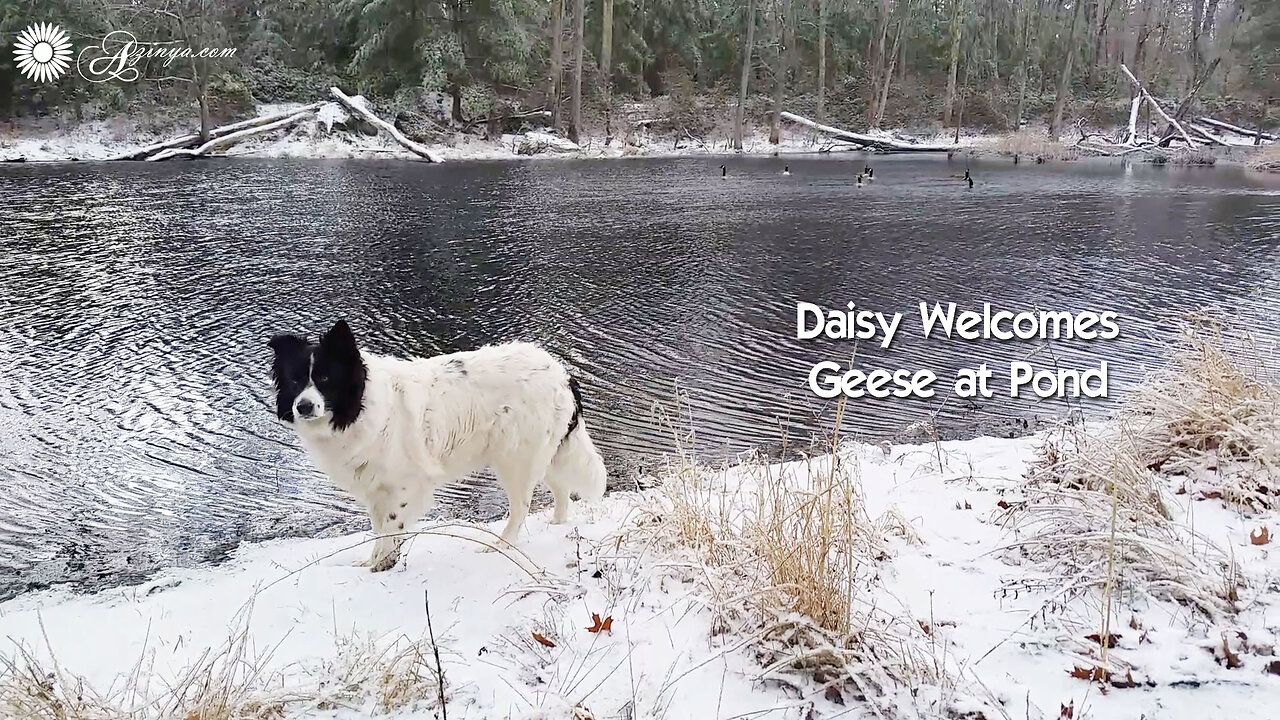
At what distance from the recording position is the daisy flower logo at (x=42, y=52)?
110 feet

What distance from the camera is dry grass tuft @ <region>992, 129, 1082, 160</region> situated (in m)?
39.3

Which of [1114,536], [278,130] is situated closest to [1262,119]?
[278,130]

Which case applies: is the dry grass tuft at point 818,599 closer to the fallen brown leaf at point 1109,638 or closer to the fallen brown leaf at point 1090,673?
the fallen brown leaf at point 1090,673

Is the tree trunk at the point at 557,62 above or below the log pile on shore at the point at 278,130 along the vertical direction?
above

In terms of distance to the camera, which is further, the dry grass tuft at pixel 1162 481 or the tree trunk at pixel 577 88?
the tree trunk at pixel 577 88

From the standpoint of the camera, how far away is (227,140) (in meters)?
34.2

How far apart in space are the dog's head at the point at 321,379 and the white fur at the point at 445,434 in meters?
0.07

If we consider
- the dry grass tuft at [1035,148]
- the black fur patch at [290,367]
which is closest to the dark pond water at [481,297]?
the black fur patch at [290,367]

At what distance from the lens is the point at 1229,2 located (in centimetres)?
5256

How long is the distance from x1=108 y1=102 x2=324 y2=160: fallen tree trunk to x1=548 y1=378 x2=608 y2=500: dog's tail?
33.7 metres

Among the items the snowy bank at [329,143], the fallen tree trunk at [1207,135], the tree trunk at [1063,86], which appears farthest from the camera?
the tree trunk at [1063,86]

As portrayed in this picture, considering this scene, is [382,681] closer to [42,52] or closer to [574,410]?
[574,410]

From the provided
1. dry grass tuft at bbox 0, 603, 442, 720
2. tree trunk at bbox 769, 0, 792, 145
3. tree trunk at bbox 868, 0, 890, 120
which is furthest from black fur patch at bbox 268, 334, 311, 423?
tree trunk at bbox 868, 0, 890, 120

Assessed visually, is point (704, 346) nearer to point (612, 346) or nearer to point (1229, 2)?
point (612, 346)
